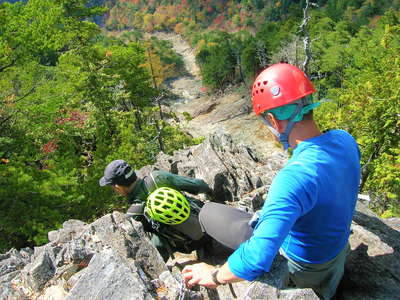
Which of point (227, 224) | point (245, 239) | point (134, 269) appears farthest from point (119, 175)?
point (245, 239)

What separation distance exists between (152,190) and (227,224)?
1.88 metres

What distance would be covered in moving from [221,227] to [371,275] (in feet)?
7.78

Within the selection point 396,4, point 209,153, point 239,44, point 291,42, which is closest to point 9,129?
point 209,153

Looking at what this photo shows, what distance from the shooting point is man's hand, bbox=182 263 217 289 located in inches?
124

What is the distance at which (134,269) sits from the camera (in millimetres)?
3766

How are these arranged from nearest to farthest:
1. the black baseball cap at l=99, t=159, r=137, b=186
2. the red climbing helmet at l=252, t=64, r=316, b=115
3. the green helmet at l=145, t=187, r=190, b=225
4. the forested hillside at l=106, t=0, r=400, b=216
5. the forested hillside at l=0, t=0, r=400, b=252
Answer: the red climbing helmet at l=252, t=64, r=316, b=115, the green helmet at l=145, t=187, r=190, b=225, the black baseball cap at l=99, t=159, r=137, b=186, the forested hillside at l=0, t=0, r=400, b=252, the forested hillside at l=106, t=0, r=400, b=216

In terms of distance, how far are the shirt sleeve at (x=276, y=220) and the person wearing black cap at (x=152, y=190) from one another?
2.30 meters

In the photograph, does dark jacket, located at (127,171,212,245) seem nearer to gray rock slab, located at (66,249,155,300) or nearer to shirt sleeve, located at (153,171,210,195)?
shirt sleeve, located at (153,171,210,195)

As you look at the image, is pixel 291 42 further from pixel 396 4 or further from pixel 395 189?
pixel 395 189

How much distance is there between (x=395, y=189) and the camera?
680 inches

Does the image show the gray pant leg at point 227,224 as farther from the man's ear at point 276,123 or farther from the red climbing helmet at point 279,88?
the red climbing helmet at point 279,88

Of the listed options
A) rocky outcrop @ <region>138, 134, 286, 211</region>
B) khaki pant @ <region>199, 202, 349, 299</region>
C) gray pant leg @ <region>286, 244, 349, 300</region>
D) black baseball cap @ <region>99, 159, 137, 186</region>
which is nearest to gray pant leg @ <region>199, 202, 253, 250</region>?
khaki pant @ <region>199, 202, 349, 299</region>

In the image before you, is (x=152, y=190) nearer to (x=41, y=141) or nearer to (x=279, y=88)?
(x=279, y=88)

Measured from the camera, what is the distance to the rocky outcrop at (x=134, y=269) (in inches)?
138
